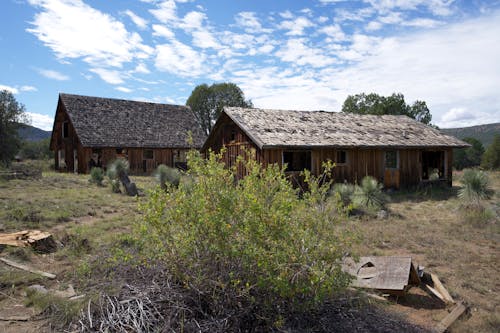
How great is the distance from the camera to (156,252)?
433 cm

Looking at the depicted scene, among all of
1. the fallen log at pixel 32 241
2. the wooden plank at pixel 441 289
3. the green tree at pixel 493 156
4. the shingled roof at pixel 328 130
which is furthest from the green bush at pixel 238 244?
the green tree at pixel 493 156

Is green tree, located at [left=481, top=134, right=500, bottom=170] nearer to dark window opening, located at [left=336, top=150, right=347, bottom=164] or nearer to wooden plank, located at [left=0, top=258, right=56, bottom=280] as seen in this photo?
dark window opening, located at [left=336, top=150, right=347, bottom=164]

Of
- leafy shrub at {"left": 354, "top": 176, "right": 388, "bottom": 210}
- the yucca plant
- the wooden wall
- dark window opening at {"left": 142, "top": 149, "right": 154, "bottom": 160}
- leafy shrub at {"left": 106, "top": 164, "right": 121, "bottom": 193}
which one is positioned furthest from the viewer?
dark window opening at {"left": 142, "top": 149, "right": 154, "bottom": 160}

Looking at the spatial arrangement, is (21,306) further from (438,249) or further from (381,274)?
(438,249)

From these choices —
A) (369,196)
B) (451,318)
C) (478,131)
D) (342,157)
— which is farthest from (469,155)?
(451,318)

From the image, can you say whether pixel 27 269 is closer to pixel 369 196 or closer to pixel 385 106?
pixel 369 196

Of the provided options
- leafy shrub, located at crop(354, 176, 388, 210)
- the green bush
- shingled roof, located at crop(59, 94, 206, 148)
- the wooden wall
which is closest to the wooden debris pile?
the green bush

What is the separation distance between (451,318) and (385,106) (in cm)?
4204

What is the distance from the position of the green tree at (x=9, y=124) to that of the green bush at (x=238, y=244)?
29.8 m

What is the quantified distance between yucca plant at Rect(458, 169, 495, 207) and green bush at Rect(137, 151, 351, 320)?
33.8 feet

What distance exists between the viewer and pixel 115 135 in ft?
86.4

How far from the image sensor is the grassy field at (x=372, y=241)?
536 cm

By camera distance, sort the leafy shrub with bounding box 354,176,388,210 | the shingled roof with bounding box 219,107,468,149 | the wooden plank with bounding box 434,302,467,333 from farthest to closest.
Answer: the shingled roof with bounding box 219,107,468,149 → the leafy shrub with bounding box 354,176,388,210 → the wooden plank with bounding box 434,302,467,333

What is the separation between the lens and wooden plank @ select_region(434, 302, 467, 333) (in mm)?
4805
